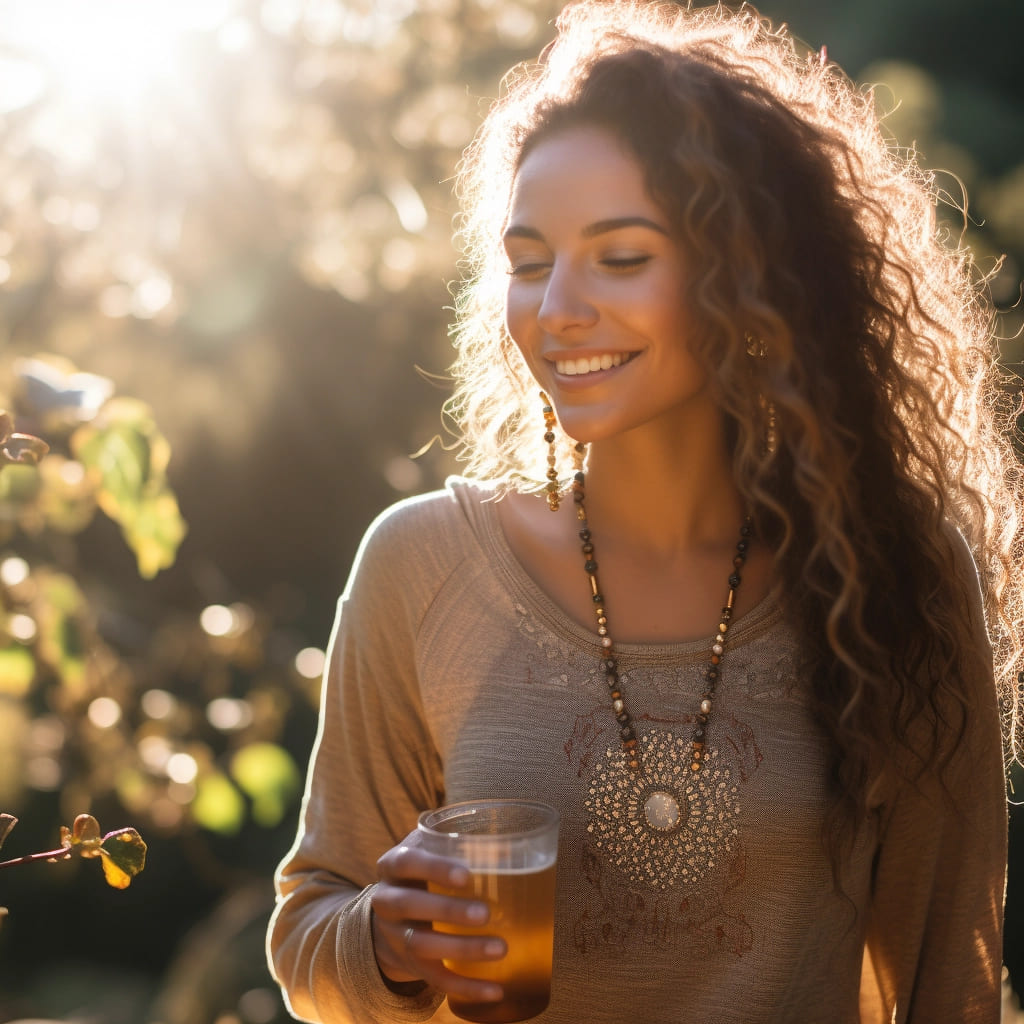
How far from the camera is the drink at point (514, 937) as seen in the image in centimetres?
119

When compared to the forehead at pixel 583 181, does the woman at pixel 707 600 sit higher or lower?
lower

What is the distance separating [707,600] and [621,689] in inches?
7.7

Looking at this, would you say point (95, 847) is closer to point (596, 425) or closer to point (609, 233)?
point (596, 425)

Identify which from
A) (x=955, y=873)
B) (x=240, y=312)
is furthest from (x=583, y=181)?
(x=240, y=312)

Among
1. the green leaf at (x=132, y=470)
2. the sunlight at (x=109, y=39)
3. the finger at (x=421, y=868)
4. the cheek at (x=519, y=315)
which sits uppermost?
the sunlight at (x=109, y=39)

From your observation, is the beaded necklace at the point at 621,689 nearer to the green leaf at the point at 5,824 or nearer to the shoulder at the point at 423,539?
the shoulder at the point at 423,539

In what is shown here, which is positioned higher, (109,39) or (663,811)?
(109,39)

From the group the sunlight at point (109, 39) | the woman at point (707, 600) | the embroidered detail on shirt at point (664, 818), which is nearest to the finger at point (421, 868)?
the woman at point (707, 600)

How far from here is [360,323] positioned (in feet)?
11.0

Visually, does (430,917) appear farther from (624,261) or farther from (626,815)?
(624,261)

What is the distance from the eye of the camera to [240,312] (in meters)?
3.18

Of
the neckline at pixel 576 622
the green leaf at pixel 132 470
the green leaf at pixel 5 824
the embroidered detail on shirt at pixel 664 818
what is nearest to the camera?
the green leaf at pixel 5 824

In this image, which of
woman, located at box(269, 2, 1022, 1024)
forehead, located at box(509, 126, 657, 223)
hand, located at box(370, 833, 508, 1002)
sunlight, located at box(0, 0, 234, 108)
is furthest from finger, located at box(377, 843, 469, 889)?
sunlight, located at box(0, 0, 234, 108)

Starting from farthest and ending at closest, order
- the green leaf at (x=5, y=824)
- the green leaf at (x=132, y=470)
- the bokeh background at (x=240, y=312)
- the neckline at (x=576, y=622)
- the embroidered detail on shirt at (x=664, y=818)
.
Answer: the bokeh background at (x=240, y=312)
the neckline at (x=576, y=622)
the embroidered detail on shirt at (x=664, y=818)
the green leaf at (x=132, y=470)
the green leaf at (x=5, y=824)
